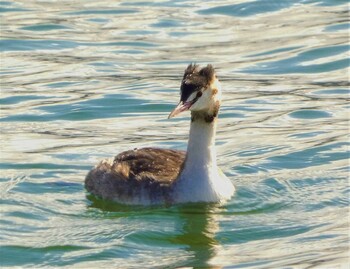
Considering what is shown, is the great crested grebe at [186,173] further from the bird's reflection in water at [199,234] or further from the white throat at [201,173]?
the bird's reflection in water at [199,234]

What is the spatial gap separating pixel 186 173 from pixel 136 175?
53 centimetres

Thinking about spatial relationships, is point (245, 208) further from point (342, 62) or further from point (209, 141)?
point (342, 62)

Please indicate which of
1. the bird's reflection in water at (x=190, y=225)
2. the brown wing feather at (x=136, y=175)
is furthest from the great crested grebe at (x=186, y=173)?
the bird's reflection in water at (x=190, y=225)

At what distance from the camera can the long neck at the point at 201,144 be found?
14.4 metres

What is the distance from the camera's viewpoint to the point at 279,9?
24.7 m

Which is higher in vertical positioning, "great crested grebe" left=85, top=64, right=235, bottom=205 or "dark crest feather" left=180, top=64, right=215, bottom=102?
"dark crest feather" left=180, top=64, right=215, bottom=102

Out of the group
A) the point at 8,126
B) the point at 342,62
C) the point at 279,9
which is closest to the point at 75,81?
the point at 8,126

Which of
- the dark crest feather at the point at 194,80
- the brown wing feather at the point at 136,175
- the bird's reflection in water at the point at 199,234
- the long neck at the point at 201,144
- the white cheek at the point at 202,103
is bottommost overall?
the bird's reflection in water at the point at 199,234

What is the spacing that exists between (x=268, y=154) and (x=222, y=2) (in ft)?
30.8

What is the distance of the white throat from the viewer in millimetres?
14328

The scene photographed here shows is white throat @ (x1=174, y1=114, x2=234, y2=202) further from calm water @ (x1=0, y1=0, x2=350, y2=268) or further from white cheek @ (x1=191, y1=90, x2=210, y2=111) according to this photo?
white cheek @ (x1=191, y1=90, x2=210, y2=111)

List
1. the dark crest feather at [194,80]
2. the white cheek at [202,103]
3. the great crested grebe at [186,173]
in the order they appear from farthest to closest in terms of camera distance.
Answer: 1. the great crested grebe at [186,173]
2. the white cheek at [202,103]
3. the dark crest feather at [194,80]

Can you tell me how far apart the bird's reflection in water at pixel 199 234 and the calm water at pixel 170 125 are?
2cm

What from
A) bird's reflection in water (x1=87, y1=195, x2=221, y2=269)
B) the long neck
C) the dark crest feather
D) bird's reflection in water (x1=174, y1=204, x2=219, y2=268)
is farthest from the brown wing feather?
the dark crest feather
